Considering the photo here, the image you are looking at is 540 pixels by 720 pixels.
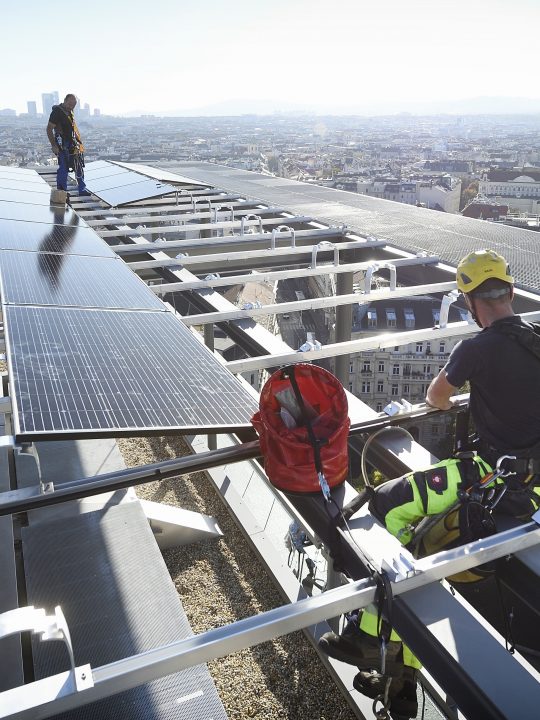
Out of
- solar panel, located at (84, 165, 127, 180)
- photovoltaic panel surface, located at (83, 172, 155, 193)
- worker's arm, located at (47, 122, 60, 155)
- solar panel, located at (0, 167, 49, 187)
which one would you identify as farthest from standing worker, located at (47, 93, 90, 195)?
solar panel, located at (84, 165, 127, 180)

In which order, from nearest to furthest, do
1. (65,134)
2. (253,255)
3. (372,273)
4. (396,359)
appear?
(372,273), (253,255), (65,134), (396,359)

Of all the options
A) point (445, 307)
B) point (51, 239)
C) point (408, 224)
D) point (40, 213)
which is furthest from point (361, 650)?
point (408, 224)

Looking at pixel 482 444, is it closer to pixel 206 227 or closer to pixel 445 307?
pixel 445 307

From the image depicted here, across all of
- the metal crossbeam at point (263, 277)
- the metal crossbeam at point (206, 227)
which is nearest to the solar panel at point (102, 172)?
the metal crossbeam at point (206, 227)

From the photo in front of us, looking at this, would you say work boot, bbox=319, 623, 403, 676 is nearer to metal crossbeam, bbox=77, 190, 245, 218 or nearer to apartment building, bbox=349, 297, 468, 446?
metal crossbeam, bbox=77, 190, 245, 218

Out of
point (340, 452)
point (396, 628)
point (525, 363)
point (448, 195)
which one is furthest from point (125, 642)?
point (448, 195)

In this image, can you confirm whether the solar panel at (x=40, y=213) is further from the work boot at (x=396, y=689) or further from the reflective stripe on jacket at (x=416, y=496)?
the work boot at (x=396, y=689)

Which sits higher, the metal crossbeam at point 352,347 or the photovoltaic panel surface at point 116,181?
the photovoltaic panel surface at point 116,181
